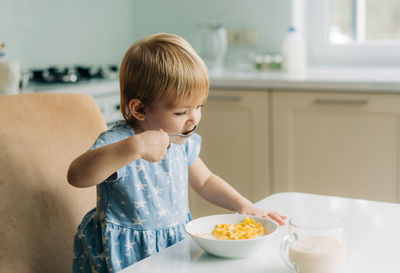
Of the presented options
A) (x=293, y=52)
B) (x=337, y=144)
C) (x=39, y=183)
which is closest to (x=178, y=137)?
(x=39, y=183)

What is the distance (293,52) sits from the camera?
2.85 meters

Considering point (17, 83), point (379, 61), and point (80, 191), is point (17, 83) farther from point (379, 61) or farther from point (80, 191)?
point (379, 61)

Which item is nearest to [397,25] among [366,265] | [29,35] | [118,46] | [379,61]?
[379,61]

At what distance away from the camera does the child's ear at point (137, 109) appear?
3.87 feet

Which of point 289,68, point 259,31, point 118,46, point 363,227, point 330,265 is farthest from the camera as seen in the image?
point 118,46

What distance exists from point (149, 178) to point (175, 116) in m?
0.17

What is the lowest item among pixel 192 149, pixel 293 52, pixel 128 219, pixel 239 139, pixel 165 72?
pixel 239 139

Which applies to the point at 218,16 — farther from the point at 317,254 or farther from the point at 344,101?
the point at 317,254

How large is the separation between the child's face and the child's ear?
2 cm

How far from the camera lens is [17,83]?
231 centimetres

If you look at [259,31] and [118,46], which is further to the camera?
[118,46]

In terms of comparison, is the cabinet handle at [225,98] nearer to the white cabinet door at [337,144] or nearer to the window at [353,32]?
the white cabinet door at [337,144]

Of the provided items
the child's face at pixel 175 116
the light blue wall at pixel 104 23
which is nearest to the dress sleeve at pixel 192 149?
the child's face at pixel 175 116

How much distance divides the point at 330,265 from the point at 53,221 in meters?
0.68
